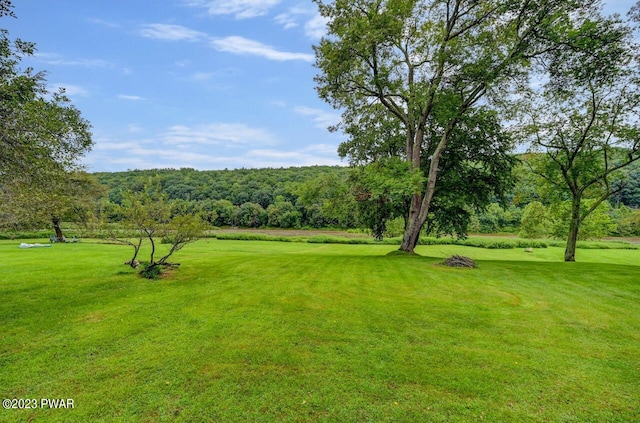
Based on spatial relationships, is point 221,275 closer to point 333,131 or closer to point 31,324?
point 31,324

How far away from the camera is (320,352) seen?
184 inches

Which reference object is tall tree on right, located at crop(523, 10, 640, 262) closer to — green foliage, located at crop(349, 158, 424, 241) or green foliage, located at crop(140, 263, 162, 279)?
green foliage, located at crop(349, 158, 424, 241)

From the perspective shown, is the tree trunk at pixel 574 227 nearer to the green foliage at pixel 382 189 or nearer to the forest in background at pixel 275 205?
the green foliage at pixel 382 189

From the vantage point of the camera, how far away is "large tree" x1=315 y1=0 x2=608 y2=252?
533 inches

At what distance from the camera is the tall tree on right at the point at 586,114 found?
42.2ft

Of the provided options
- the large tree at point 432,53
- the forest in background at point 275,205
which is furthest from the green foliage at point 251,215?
the large tree at point 432,53

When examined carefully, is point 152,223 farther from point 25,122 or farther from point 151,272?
point 25,122

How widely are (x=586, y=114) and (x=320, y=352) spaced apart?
2023 centimetres

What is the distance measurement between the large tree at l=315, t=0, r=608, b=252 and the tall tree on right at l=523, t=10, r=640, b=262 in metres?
1.34

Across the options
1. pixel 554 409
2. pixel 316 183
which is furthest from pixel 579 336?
pixel 316 183

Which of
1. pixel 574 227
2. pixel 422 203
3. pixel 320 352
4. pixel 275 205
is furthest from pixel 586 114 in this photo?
pixel 275 205

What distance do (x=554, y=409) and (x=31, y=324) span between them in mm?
8640

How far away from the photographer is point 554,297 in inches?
312

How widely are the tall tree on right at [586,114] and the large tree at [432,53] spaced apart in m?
1.34
